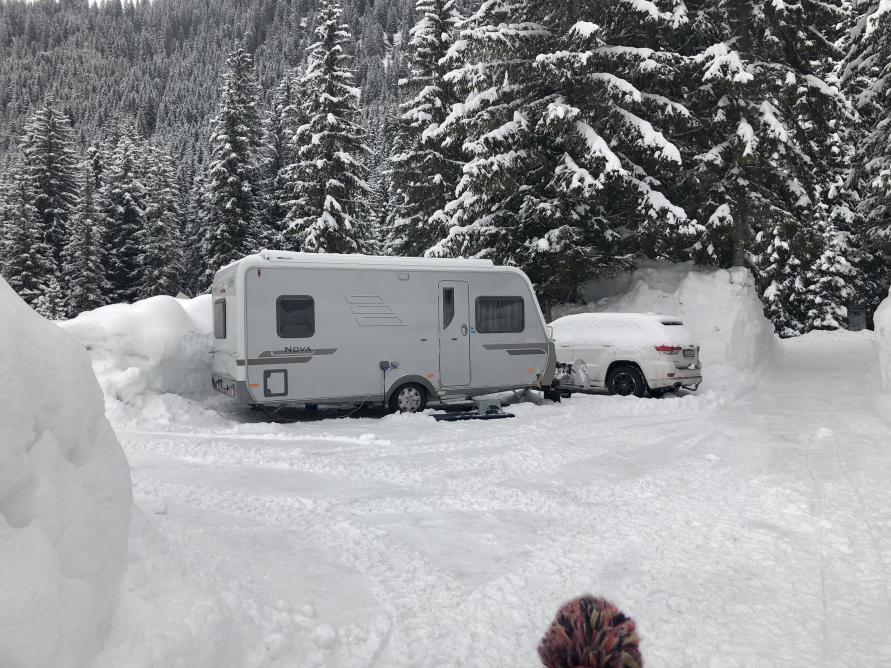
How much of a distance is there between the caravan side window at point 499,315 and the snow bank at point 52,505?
9220mm

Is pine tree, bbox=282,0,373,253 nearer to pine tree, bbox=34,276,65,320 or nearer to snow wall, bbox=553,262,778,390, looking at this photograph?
snow wall, bbox=553,262,778,390

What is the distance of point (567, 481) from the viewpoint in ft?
23.7

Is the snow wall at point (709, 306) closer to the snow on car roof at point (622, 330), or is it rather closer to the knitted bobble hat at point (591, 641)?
the snow on car roof at point (622, 330)

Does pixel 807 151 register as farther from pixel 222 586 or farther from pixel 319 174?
pixel 222 586

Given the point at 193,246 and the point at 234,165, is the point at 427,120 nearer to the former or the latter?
the point at 234,165

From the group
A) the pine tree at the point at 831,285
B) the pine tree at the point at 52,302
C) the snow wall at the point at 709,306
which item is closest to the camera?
the snow wall at the point at 709,306

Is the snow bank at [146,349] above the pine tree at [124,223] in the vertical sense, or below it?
below

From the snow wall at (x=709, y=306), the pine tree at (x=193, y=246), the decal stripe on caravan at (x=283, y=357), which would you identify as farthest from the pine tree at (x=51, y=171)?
the decal stripe on caravan at (x=283, y=357)

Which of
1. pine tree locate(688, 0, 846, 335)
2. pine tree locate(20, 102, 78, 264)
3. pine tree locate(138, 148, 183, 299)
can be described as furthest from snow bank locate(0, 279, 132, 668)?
pine tree locate(20, 102, 78, 264)

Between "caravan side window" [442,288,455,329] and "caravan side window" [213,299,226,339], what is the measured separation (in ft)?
12.2

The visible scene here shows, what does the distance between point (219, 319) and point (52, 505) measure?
890 centimetres

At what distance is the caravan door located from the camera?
39.0ft

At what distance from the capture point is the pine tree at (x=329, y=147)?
27.6 meters

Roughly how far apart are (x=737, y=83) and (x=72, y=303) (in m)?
34.5
